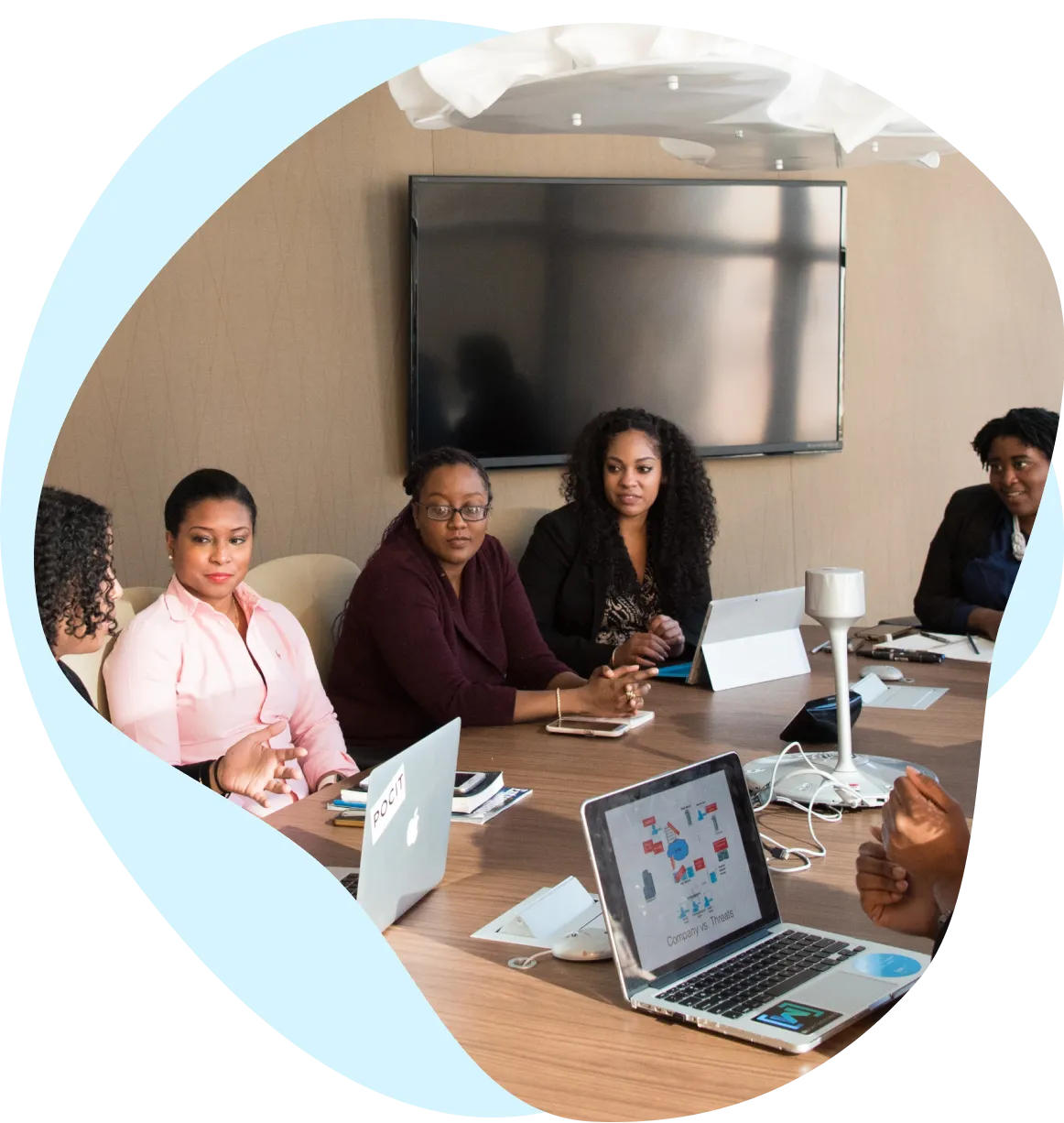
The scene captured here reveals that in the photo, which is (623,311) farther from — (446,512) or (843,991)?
(843,991)

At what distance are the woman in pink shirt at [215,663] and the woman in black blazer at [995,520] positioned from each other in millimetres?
1746

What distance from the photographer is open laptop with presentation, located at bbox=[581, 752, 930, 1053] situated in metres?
1.20

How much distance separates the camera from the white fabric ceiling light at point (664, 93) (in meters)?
1.64

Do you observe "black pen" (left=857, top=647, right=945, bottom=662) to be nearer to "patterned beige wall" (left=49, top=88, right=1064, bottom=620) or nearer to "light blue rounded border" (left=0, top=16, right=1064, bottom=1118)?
"patterned beige wall" (left=49, top=88, right=1064, bottom=620)

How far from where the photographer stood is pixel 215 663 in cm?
224

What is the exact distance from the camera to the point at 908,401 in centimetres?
508

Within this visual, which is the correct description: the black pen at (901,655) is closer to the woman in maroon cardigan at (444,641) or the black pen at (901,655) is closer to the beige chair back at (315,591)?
the woman in maroon cardigan at (444,641)

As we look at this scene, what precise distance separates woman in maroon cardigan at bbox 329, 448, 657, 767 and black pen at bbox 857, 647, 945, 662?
572 millimetres

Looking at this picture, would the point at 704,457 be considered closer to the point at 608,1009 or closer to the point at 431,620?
the point at 431,620

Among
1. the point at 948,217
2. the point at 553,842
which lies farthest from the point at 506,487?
the point at 553,842

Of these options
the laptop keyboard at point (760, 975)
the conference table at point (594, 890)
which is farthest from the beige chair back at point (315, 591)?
the laptop keyboard at point (760, 975)

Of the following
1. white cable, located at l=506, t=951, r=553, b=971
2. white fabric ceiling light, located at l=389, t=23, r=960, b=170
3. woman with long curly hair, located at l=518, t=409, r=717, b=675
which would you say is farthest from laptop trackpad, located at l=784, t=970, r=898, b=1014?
woman with long curly hair, located at l=518, t=409, r=717, b=675

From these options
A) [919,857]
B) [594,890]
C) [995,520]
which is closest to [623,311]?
Result: [995,520]

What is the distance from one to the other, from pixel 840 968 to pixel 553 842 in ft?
1.60
